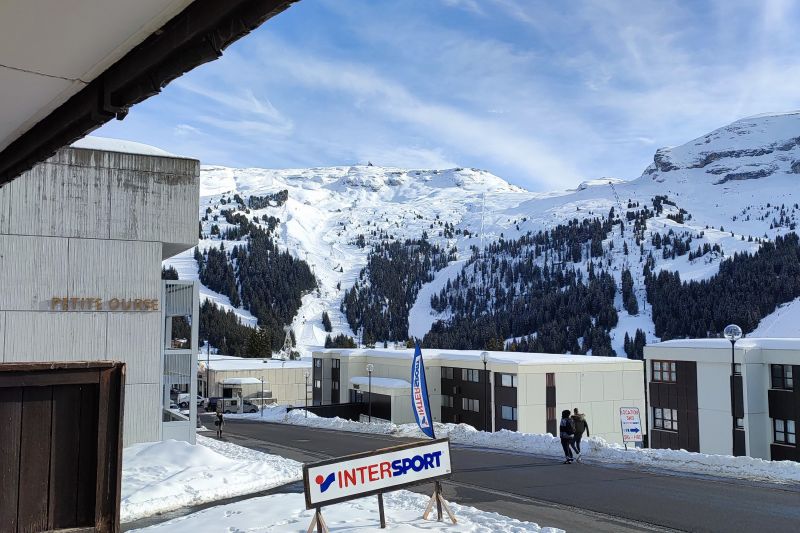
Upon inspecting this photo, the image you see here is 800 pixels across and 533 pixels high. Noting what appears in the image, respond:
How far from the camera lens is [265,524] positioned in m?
11.4

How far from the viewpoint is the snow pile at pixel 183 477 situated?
14.8 metres

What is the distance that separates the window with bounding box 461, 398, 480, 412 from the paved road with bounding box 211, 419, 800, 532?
107 ft

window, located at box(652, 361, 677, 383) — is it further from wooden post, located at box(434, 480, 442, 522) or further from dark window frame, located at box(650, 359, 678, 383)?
wooden post, located at box(434, 480, 442, 522)

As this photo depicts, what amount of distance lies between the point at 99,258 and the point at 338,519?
16193mm

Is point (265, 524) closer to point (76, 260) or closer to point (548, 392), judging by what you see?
point (76, 260)

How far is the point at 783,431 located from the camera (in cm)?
3641

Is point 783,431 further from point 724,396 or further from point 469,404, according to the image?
point 469,404

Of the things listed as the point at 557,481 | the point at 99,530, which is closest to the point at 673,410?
the point at 557,481

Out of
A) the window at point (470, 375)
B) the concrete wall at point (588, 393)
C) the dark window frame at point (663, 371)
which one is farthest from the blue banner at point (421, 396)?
the window at point (470, 375)

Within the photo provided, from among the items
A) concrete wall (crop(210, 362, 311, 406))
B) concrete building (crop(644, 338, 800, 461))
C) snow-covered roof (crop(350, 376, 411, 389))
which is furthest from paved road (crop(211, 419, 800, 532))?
concrete wall (crop(210, 362, 311, 406))

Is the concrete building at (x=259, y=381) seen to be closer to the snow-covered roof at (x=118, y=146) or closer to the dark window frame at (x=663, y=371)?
the dark window frame at (x=663, y=371)

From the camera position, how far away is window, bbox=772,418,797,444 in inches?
1414

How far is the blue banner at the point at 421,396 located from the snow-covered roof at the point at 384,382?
3286cm

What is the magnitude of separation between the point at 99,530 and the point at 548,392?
46.8m
